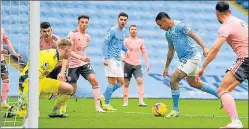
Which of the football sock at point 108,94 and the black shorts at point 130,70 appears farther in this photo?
the black shorts at point 130,70

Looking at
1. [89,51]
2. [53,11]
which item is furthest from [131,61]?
[53,11]

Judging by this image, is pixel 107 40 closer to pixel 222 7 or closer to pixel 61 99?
pixel 61 99

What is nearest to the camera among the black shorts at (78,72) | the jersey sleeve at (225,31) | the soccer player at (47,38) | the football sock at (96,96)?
the jersey sleeve at (225,31)

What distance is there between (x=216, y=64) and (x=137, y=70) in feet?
19.7

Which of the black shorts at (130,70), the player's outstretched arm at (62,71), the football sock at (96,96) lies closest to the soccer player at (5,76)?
the football sock at (96,96)

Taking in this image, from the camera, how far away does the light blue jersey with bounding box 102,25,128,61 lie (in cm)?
1389

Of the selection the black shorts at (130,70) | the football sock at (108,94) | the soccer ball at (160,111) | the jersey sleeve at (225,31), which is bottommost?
the football sock at (108,94)

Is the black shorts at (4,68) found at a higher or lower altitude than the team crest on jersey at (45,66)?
lower

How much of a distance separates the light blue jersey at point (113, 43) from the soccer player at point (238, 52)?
5.21 meters

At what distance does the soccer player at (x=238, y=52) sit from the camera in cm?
866

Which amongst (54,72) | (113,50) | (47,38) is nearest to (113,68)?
(113,50)

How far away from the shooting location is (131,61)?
53.2 feet

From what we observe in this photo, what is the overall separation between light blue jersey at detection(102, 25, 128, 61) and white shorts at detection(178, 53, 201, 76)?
A: 268cm

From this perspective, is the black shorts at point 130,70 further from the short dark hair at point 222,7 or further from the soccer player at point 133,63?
the short dark hair at point 222,7
